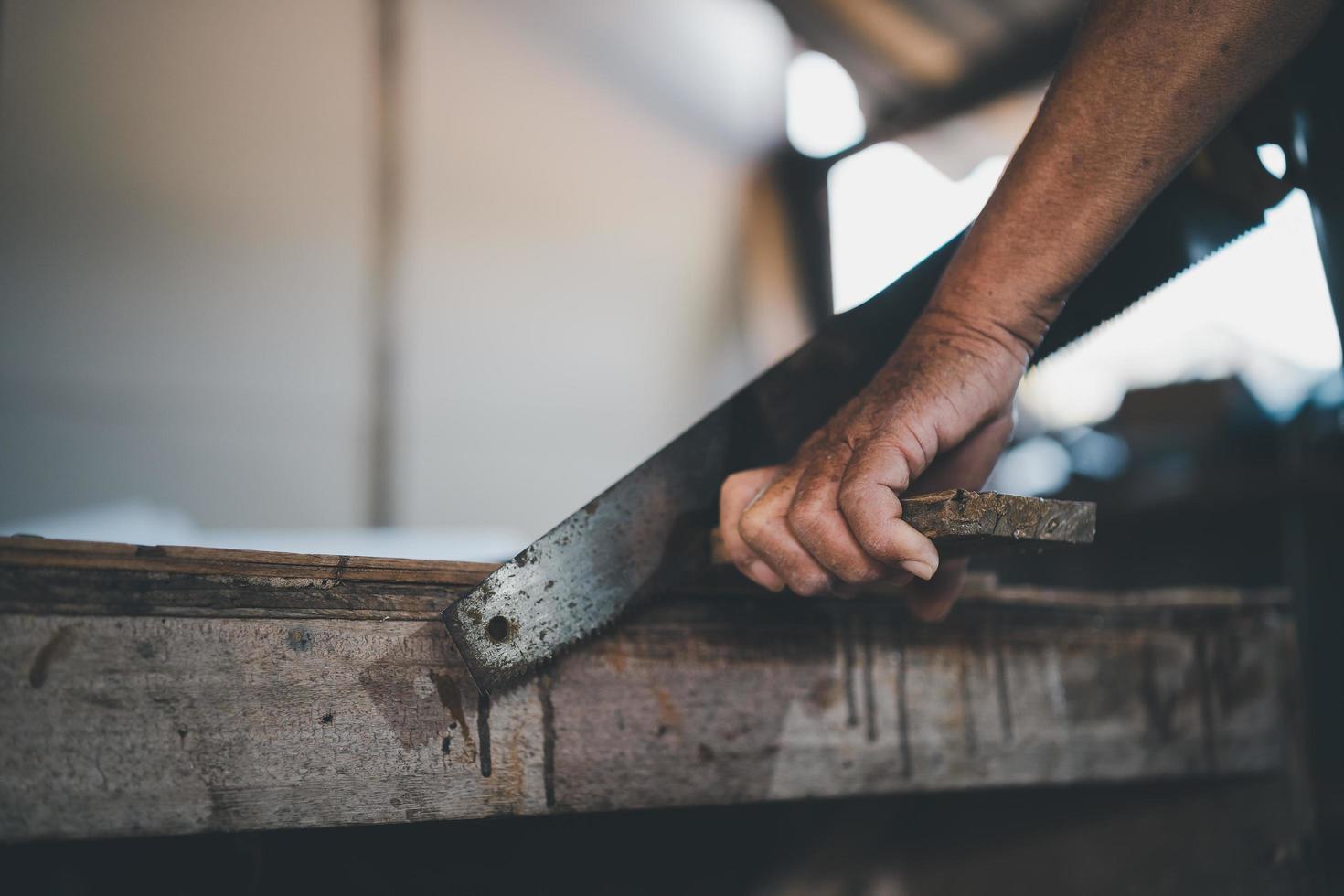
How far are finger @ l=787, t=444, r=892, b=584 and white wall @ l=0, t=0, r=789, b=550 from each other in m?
3.62

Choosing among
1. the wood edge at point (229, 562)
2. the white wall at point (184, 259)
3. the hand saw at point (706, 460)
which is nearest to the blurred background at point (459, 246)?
the white wall at point (184, 259)

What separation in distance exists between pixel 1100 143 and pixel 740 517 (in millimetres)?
505

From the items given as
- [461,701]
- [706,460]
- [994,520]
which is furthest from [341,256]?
[994,520]

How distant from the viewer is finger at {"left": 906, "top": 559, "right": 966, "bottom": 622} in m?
1.02

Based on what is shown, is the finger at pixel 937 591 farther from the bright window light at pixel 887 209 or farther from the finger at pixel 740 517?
the bright window light at pixel 887 209

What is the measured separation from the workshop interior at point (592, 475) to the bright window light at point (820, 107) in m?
0.03

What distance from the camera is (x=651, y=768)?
95cm

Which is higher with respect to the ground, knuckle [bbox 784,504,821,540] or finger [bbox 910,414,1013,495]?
finger [bbox 910,414,1013,495]

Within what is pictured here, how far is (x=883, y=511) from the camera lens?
0.77m

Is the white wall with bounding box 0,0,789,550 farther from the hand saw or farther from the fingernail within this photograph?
the fingernail

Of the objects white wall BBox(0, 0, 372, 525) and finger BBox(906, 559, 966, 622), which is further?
white wall BBox(0, 0, 372, 525)

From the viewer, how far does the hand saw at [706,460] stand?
0.84 metres

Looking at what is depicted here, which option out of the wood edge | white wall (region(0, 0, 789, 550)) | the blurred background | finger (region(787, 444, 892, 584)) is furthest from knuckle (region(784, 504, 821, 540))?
white wall (region(0, 0, 789, 550))

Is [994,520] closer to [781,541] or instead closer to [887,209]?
[781,541]
